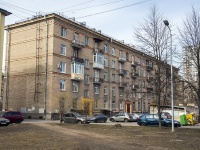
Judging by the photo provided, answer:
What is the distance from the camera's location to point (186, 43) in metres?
21.0

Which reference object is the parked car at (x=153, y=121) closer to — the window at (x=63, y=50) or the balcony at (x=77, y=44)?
the window at (x=63, y=50)

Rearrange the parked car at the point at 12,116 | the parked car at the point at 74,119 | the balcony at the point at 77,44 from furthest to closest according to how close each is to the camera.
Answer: the balcony at the point at 77,44 < the parked car at the point at 74,119 < the parked car at the point at 12,116

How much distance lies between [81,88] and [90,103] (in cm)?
317

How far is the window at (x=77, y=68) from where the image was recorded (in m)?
47.0

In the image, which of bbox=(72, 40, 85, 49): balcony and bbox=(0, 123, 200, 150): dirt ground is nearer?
bbox=(0, 123, 200, 150): dirt ground

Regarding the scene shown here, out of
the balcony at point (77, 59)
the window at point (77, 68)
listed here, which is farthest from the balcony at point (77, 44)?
the window at point (77, 68)

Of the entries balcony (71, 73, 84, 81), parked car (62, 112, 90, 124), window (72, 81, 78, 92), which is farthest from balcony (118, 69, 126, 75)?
parked car (62, 112, 90, 124)

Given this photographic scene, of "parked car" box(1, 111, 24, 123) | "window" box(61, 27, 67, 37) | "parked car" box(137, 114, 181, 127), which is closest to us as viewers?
"parked car" box(137, 114, 181, 127)

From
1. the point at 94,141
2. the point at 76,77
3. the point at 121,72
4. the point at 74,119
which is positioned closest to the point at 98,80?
the point at 76,77

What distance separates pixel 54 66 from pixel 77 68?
16.7ft

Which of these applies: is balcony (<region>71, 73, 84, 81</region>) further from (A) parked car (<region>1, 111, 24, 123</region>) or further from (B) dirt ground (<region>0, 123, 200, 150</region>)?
(B) dirt ground (<region>0, 123, 200, 150</region>)

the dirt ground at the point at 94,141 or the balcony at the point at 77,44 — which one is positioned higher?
the balcony at the point at 77,44

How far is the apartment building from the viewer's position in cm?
4378

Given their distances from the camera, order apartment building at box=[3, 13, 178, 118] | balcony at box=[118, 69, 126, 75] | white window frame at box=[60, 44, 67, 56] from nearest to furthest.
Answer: apartment building at box=[3, 13, 178, 118] < white window frame at box=[60, 44, 67, 56] < balcony at box=[118, 69, 126, 75]
